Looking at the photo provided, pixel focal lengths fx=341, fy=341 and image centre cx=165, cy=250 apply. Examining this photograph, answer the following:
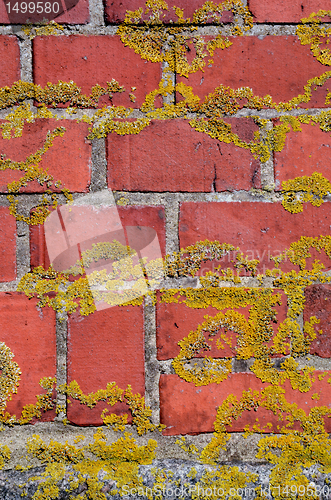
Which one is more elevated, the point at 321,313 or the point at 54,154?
the point at 54,154

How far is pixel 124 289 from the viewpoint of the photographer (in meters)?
0.72

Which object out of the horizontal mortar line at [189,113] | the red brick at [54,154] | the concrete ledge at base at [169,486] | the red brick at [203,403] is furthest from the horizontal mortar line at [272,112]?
the concrete ledge at base at [169,486]

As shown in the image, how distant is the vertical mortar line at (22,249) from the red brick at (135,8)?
47 cm

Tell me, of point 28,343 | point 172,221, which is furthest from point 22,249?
point 172,221

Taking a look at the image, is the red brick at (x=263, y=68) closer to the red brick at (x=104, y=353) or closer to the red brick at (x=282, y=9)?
the red brick at (x=282, y=9)

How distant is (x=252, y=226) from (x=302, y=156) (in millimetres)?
186

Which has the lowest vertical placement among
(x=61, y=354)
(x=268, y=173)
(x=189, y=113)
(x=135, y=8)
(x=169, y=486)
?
(x=169, y=486)

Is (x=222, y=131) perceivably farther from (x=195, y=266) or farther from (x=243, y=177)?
(x=195, y=266)

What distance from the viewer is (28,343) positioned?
711 mm

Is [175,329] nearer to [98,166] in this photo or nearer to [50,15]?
[98,166]

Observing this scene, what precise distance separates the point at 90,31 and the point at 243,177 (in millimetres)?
446

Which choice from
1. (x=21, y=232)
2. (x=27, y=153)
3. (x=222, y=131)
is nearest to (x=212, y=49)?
(x=222, y=131)

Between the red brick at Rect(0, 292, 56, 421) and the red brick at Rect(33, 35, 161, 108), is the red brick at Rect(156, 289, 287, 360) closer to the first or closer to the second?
the red brick at Rect(0, 292, 56, 421)

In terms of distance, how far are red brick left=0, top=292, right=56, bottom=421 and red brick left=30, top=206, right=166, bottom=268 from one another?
9cm
